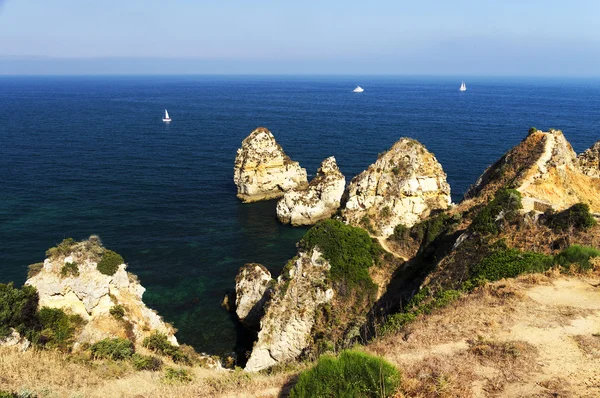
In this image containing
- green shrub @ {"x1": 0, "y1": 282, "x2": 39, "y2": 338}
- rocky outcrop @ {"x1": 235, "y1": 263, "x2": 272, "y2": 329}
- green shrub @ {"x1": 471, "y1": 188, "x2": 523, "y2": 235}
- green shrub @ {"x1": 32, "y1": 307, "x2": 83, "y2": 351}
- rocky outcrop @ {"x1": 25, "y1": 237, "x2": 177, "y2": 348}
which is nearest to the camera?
green shrub @ {"x1": 0, "y1": 282, "x2": 39, "y2": 338}

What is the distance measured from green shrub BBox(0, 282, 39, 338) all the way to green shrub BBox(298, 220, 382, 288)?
18.0 meters

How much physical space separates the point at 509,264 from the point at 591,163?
1165 inches

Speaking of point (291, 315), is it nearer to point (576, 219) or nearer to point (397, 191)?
point (576, 219)

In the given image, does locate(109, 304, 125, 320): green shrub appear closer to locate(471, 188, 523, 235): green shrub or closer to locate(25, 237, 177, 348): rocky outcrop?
locate(25, 237, 177, 348): rocky outcrop

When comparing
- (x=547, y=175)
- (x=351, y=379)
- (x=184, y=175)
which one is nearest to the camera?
(x=351, y=379)

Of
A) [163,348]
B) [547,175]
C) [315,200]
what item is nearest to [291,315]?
[163,348]

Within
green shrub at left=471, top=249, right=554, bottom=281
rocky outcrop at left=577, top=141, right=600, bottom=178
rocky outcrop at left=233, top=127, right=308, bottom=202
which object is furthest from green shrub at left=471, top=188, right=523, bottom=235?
rocky outcrop at left=233, top=127, right=308, bottom=202

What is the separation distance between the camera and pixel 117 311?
86.0 feet

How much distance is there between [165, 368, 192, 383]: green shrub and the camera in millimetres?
14945

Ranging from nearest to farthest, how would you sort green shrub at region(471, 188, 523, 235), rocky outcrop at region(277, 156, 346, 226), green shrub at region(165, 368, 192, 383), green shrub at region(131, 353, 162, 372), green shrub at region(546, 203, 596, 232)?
green shrub at region(165, 368, 192, 383)
green shrub at region(131, 353, 162, 372)
green shrub at region(546, 203, 596, 232)
green shrub at region(471, 188, 523, 235)
rocky outcrop at region(277, 156, 346, 226)

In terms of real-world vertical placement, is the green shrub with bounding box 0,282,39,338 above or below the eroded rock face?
above

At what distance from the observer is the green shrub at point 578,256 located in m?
17.4

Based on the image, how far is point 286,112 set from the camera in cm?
14762

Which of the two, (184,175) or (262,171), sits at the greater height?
(262,171)
